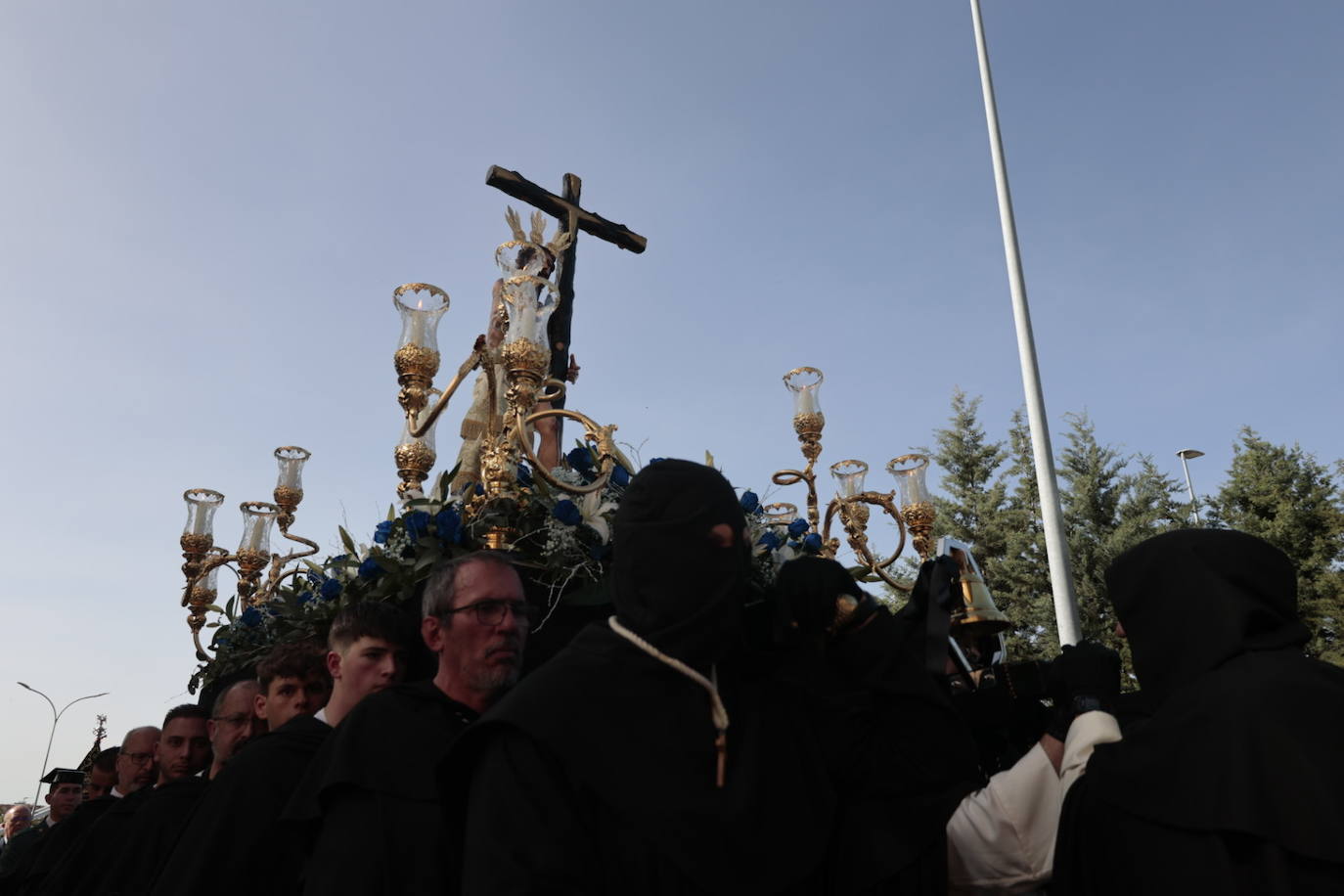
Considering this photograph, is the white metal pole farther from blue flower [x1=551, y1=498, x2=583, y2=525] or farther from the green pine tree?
the green pine tree

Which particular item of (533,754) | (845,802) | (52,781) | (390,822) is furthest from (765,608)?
(52,781)

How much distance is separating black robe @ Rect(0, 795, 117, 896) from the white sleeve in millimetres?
5338

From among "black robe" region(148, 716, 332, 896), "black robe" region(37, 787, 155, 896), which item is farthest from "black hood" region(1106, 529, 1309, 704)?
"black robe" region(37, 787, 155, 896)

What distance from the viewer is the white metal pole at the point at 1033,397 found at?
11148mm

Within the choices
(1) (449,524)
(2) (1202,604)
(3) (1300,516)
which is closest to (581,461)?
(1) (449,524)

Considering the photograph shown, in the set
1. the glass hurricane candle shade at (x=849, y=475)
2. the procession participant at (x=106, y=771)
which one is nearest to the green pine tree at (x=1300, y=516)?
the glass hurricane candle shade at (x=849, y=475)

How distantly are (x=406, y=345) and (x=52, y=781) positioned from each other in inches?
268

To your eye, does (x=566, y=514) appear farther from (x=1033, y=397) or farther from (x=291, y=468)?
(x=1033, y=397)

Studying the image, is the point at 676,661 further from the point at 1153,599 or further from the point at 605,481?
the point at 605,481

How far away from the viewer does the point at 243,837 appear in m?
3.18

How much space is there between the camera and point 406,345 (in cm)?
545

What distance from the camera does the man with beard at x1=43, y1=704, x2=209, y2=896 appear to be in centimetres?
429

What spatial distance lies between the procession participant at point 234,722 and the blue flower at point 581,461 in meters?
1.86

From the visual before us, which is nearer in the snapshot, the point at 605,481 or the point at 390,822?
the point at 390,822
